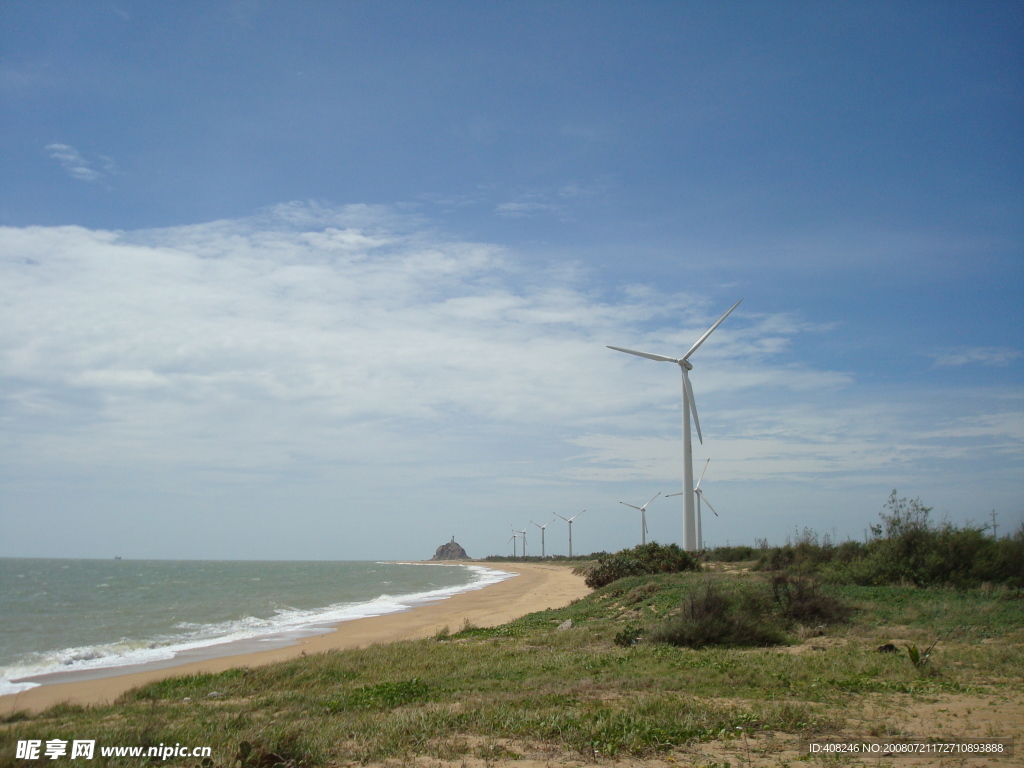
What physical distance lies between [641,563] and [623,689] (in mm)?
25211

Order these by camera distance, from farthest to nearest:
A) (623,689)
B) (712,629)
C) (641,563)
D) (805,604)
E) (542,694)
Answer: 1. (641,563)
2. (805,604)
3. (712,629)
4. (623,689)
5. (542,694)

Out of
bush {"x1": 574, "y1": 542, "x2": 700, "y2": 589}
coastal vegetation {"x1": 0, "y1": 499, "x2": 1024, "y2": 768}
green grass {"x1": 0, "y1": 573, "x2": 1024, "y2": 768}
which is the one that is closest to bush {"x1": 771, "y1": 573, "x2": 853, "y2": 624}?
coastal vegetation {"x1": 0, "y1": 499, "x2": 1024, "y2": 768}

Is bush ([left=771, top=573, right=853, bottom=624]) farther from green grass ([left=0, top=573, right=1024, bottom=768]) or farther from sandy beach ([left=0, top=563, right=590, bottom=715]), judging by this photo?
sandy beach ([left=0, top=563, right=590, bottom=715])

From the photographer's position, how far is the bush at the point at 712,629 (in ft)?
52.4

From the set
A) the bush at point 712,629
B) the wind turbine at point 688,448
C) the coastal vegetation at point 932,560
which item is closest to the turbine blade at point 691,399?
the wind turbine at point 688,448

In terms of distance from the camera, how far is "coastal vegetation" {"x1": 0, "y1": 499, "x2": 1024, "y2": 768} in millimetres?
8461

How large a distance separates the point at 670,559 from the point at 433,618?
12.9 metres

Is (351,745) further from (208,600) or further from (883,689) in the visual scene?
(208,600)

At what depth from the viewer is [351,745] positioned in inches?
339

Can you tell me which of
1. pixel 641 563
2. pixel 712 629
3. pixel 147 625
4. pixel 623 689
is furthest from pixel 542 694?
pixel 147 625

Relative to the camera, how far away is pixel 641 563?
35.6 m

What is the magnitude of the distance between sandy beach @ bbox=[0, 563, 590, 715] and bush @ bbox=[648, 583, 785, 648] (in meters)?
10.5

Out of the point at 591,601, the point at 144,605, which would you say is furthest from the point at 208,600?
the point at 591,601

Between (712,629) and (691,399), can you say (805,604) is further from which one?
(691,399)
